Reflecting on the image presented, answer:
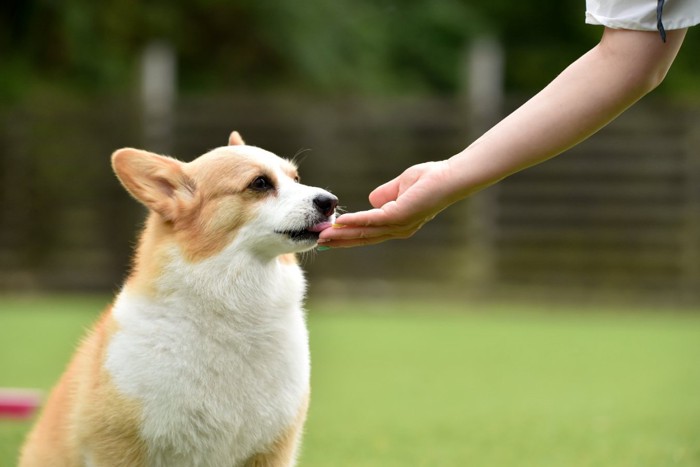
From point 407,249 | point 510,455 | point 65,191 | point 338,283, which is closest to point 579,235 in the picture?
point 407,249

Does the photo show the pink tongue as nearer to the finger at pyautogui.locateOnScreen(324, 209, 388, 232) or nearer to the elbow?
the finger at pyautogui.locateOnScreen(324, 209, 388, 232)

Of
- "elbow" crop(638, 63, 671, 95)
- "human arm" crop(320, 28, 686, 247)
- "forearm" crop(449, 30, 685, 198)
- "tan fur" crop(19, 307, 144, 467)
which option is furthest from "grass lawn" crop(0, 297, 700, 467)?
"elbow" crop(638, 63, 671, 95)

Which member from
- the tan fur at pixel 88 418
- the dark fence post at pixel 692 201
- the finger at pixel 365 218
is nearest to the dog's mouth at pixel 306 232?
the finger at pixel 365 218

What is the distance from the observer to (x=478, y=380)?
6.38 m

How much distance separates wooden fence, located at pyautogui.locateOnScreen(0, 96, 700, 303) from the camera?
1175 cm

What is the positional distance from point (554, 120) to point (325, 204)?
99cm

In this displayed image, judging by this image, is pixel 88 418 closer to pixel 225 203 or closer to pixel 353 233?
pixel 225 203

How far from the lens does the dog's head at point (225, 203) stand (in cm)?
296

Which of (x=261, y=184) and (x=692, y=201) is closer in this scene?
(x=261, y=184)

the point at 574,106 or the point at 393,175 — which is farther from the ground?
the point at 393,175

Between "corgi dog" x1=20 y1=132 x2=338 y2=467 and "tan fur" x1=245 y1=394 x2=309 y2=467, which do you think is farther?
"tan fur" x1=245 y1=394 x2=309 y2=467

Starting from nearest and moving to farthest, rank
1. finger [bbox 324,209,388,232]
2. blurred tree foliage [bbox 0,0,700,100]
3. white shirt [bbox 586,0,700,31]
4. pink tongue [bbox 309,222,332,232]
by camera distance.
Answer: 1. white shirt [bbox 586,0,700,31]
2. finger [bbox 324,209,388,232]
3. pink tongue [bbox 309,222,332,232]
4. blurred tree foliage [bbox 0,0,700,100]

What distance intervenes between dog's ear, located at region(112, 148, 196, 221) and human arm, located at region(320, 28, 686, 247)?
772 mm

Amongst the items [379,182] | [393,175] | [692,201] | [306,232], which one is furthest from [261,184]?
[692,201]
